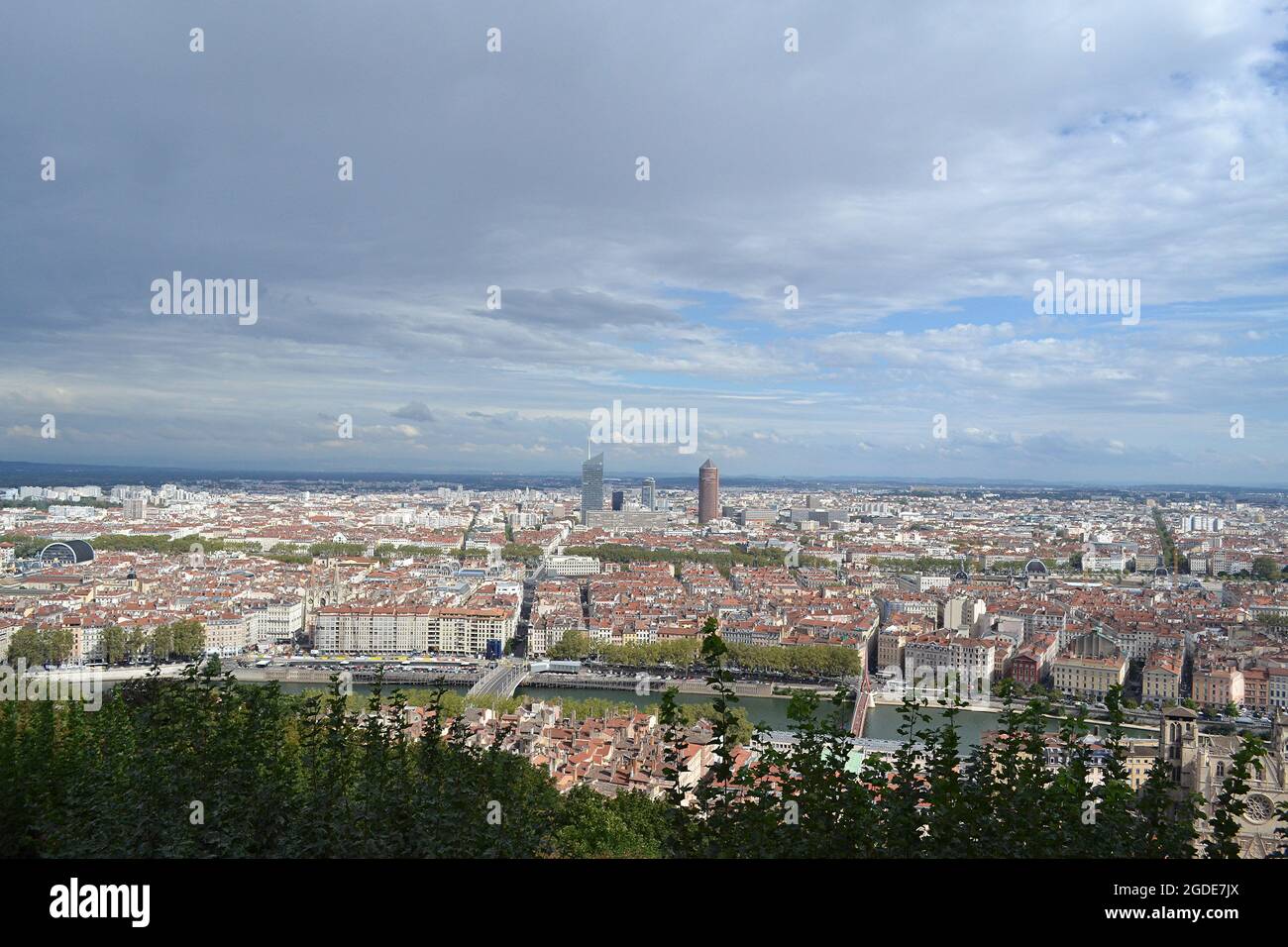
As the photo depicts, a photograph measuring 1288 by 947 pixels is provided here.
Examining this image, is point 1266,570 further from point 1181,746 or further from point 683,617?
point 1181,746

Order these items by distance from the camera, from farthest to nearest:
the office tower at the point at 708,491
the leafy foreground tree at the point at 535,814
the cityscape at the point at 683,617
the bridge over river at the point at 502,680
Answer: the office tower at the point at 708,491 → the bridge over river at the point at 502,680 → the cityscape at the point at 683,617 → the leafy foreground tree at the point at 535,814

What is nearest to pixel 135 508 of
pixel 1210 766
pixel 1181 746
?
pixel 1181 746

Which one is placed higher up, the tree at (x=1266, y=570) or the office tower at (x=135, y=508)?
the office tower at (x=135, y=508)

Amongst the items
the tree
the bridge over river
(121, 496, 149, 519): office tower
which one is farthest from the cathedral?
(121, 496, 149, 519): office tower

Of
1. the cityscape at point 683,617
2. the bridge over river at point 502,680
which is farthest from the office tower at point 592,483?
the bridge over river at point 502,680

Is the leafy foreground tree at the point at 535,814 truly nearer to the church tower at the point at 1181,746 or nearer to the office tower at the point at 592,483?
the church tower at the point at 1181,746
